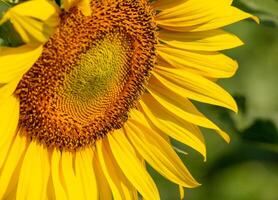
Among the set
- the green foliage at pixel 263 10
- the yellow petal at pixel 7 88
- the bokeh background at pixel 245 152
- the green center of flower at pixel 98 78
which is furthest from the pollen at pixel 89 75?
the bokeh background at pixel 245 152

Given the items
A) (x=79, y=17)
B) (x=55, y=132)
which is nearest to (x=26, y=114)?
(x=55, y=132)

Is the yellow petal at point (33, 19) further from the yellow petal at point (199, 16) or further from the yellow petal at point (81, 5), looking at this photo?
the yellow petal at point (199, 16)

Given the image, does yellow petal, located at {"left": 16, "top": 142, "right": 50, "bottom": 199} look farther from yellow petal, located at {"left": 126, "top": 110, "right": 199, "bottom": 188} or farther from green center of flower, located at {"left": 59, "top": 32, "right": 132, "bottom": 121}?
yellow petal, located at {"left": 126, "top": 110, "right": 199, "bottom": 188}

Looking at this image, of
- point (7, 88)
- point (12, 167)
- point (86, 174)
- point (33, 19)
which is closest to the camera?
point (33, 19)

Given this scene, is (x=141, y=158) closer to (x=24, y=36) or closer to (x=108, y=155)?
(x=108, y=155)

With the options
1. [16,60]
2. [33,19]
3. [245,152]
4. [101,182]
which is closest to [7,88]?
[16,60]

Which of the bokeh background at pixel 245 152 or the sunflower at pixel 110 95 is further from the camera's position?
the bokeh background at pixel 245 152

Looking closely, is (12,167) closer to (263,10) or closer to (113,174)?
(113,174)
